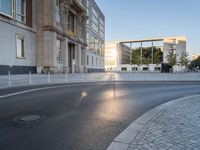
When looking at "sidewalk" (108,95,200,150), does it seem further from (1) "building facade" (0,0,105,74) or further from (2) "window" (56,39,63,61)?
(2) "window" (56,39,63,61)

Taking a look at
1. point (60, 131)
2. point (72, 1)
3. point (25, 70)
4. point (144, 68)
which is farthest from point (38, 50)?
point (144, 68)

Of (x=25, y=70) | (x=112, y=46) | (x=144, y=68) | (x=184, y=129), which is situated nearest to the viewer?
(x=184, y=129)

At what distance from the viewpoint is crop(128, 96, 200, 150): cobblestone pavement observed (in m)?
3.50

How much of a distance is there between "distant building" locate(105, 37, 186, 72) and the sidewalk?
282ft

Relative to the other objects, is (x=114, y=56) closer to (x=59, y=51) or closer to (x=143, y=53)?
(x=143, y=53)

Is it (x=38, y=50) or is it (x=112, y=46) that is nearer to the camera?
(x=38, y=50)

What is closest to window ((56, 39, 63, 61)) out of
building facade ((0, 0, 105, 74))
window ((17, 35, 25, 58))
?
building facade ((0, 0, 105, 74))

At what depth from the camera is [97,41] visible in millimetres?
70375

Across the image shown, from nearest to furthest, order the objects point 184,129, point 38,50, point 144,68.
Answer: point 184,129 → point 38,50 → point 144,68

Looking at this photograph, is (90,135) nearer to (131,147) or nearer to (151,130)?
(131,147)

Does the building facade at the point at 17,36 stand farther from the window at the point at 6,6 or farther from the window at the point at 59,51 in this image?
the window at the point at 59,51

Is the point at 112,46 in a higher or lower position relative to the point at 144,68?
higher

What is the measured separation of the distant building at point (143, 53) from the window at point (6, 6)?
71873 millimetres

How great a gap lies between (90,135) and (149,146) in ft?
4.53
